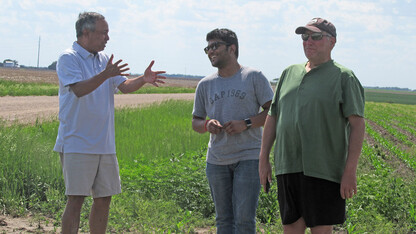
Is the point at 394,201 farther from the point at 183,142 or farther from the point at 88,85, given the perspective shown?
the point at 183,142

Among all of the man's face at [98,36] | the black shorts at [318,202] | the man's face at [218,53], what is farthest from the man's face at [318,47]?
the man's face at [98,36]

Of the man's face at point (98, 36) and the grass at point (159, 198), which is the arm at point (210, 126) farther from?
the grass at point (159, 198)

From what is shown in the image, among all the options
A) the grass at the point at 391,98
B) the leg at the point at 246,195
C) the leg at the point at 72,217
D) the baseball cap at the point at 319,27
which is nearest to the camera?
the baseball cap at the point at 319,27

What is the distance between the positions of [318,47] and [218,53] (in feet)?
3.07

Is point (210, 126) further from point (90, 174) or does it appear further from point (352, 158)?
point (352, 158)

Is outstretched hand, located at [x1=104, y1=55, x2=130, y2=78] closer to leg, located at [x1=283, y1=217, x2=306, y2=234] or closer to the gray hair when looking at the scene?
the gray hair

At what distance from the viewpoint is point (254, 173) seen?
3.60 m

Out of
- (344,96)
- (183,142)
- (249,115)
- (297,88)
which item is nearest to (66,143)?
(249,115)

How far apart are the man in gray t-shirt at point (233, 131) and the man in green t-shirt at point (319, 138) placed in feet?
1.68

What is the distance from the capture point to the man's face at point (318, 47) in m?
3.04

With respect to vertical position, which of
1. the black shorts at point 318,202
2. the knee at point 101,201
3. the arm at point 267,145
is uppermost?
the arm at point 267,145

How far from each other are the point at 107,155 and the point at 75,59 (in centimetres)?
74

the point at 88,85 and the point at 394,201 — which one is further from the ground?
the point at 88,85

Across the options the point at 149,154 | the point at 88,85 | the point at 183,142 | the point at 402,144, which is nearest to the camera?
the point at 88,85
